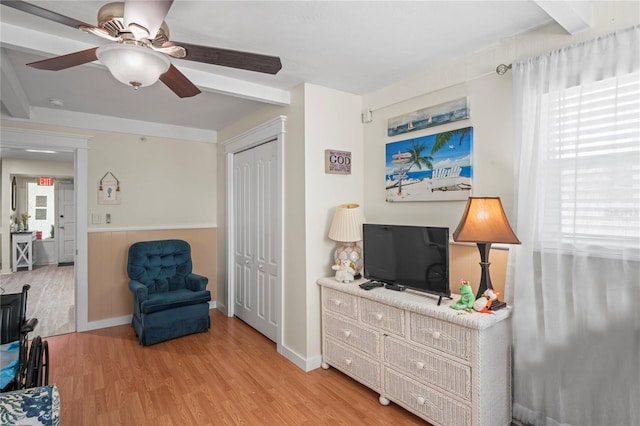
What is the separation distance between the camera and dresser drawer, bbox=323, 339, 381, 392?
252cm

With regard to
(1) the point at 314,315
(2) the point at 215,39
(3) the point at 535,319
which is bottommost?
(1) the point at 314,315

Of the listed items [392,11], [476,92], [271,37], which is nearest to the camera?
[392,11]

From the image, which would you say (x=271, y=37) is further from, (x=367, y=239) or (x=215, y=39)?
(x=367, y=239)

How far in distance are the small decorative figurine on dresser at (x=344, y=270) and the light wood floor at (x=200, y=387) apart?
2.68 ft

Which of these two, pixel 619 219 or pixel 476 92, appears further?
pixel 476 92

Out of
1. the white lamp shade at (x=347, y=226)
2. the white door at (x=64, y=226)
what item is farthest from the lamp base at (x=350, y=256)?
the white door at (x=64, y=226)

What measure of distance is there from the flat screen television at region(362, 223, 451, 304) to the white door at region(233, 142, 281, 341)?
103 centimetres

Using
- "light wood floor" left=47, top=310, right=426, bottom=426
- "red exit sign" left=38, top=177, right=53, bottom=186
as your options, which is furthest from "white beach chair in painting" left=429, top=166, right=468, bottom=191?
"red exit sign" left=38, top=177, right=53, bottom=186

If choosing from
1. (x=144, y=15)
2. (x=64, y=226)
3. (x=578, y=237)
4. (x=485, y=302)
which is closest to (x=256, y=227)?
(x=485, y=302)

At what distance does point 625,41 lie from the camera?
175cm

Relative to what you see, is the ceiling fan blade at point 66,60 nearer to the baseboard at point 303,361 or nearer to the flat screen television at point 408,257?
the flat screen television at point 408,257

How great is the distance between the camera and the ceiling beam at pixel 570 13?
171cm

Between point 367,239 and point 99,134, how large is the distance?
11.2ft

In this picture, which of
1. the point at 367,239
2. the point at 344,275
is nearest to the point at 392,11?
the point at 367,239
